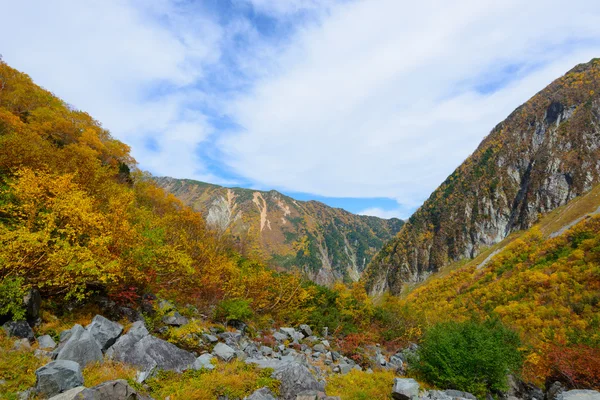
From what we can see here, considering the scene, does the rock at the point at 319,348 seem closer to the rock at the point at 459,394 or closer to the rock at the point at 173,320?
the rock at the point at 459,394

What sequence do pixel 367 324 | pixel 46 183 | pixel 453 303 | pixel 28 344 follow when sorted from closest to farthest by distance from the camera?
1. pixel 28 344
2. pixel 46 183
3. pixel 367 324
4. pixel 453 303

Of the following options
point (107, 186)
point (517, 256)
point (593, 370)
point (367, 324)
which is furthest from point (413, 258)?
point (107, 186)

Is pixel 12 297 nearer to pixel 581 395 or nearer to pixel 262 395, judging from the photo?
pixel 262 395

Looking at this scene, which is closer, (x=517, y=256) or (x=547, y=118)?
(x=517, y=256)

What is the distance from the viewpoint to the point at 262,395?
813cm

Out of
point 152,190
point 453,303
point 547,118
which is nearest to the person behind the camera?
point 152,190

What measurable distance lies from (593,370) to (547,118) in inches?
5471

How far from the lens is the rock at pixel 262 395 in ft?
26.1

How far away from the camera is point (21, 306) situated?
780 cm

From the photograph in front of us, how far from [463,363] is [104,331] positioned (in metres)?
14.6

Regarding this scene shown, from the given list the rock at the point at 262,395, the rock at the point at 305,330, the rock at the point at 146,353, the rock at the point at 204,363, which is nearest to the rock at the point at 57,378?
the rock at the point at 146,353

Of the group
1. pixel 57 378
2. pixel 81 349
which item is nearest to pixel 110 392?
pixel 57 378

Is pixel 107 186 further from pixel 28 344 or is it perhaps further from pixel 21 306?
pixel 28 344

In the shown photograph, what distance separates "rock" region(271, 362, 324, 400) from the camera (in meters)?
8.85
